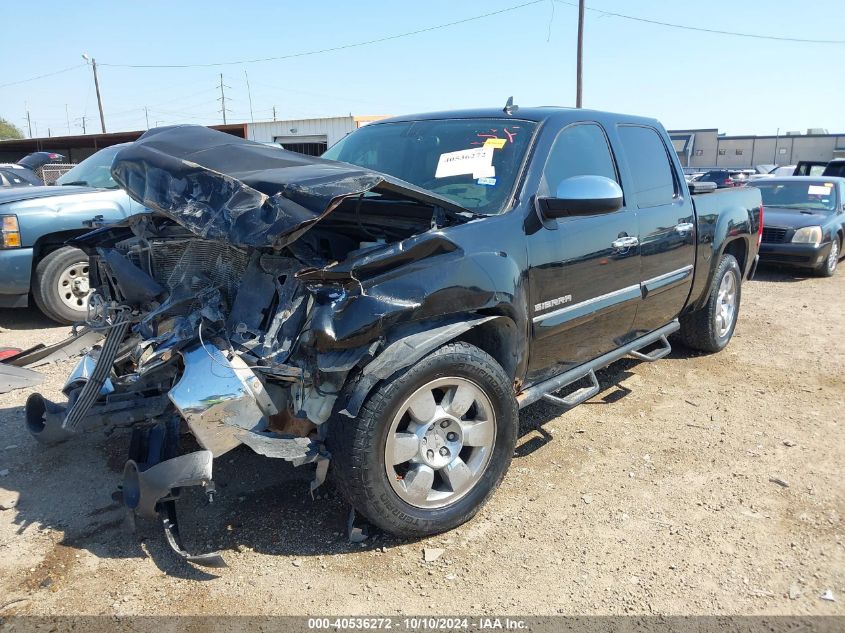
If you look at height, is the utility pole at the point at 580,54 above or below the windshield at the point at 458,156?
above

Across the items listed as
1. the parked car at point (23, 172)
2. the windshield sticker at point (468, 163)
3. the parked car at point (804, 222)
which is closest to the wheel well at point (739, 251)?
the windshield sticker at point (468, 163)

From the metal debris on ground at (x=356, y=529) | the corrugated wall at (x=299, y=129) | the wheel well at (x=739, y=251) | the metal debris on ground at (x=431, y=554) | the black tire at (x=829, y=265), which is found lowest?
the black tire at (x=829, y=265)

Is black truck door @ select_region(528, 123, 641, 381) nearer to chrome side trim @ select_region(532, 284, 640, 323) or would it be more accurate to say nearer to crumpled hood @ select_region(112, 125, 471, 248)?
chrome side trim @ select_region(532, 284, 640, 323)

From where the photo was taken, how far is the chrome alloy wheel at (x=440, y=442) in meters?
2.82

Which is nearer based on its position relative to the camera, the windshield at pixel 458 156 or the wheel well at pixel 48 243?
the windshield at pixel 458 156

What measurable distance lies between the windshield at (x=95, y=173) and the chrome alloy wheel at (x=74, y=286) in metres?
0.99

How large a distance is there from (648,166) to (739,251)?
2.06m

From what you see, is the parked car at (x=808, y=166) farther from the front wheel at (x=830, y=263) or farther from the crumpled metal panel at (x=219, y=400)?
the crumpled metal panel at (x=219, y=400)

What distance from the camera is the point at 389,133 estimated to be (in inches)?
164

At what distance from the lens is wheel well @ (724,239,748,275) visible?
5795 millimetres

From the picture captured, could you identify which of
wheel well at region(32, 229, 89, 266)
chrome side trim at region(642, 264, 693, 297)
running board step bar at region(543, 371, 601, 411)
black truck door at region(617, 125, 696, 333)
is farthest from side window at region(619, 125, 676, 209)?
wheel well at region(32, 229, 89, 266)

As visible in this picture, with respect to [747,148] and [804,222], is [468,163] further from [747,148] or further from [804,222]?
[747,148]

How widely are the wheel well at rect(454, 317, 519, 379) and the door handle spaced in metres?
1.05

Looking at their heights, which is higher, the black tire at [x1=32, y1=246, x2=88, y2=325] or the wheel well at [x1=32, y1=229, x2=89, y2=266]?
the wheel well at [x1=32, y1=229, x2=89, y2=266]
